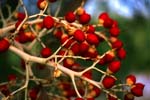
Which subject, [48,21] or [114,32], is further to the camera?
[114,32]

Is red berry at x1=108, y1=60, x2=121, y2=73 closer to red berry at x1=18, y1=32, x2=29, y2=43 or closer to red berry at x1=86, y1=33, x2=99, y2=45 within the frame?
red berry at x1=86, y1=33, x2=99, y2=45

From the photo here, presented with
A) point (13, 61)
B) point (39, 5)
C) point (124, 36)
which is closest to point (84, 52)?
point (39, 5)

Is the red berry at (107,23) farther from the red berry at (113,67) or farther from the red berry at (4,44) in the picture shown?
the red berry at (4,44)

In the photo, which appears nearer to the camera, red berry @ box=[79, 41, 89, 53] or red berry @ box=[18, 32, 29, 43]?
red berry @ box=[79, 41, 89, 53]

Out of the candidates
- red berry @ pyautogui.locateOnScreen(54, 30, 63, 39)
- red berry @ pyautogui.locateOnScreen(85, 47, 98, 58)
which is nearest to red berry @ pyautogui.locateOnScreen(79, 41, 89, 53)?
red berry @ pyautogui.locateOnScreen(85, 47, 98, 58)

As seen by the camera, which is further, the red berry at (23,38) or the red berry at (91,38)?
the red berry at (23,38)

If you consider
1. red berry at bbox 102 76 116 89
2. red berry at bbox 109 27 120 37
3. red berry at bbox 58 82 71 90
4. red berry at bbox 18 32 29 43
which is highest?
red berry at bbox 109 27 120 37

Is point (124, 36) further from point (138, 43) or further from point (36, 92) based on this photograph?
point (138, 43)

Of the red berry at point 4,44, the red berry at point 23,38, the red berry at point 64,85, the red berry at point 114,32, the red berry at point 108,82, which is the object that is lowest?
the red berry at point 64,85

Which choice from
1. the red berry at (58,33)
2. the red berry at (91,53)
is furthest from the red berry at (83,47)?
the red berry at (58,33)

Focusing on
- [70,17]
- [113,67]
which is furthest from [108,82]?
[70,17]

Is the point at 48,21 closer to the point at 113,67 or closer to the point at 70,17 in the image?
the point at 70,17
